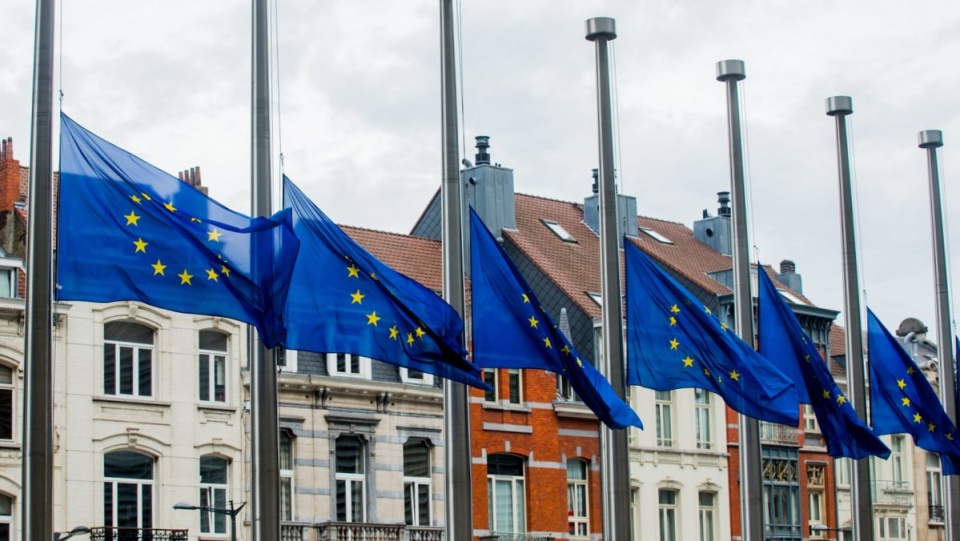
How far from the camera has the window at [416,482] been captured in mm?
44781

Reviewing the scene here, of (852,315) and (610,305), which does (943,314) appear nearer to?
(852,315)

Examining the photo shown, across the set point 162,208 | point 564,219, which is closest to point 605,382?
point 162,208

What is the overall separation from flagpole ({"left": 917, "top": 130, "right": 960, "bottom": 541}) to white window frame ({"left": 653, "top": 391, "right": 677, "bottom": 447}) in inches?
661

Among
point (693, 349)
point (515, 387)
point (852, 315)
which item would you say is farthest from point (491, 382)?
point (693, 349)

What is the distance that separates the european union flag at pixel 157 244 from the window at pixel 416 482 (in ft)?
78.5

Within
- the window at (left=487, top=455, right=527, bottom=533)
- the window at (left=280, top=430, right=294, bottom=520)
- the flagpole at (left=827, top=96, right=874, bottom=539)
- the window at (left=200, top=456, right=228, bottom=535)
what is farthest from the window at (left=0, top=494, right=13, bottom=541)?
the flagpole at (left=827, top=96, right=874, bottom=539)

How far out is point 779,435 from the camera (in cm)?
5675

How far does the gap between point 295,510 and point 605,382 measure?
18.2 meters

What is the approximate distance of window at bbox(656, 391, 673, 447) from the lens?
2066 inches

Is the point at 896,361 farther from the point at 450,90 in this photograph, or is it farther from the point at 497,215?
the point at 497,215

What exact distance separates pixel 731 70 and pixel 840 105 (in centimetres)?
399

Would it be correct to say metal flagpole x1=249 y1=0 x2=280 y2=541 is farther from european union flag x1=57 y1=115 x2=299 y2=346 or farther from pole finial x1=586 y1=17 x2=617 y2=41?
pole finial x1=586 y1=17 x2=617 y2=41

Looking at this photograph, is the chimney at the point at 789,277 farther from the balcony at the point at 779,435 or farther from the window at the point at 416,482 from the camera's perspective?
the window at the point at 416,482

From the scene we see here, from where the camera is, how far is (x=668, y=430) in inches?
2078
